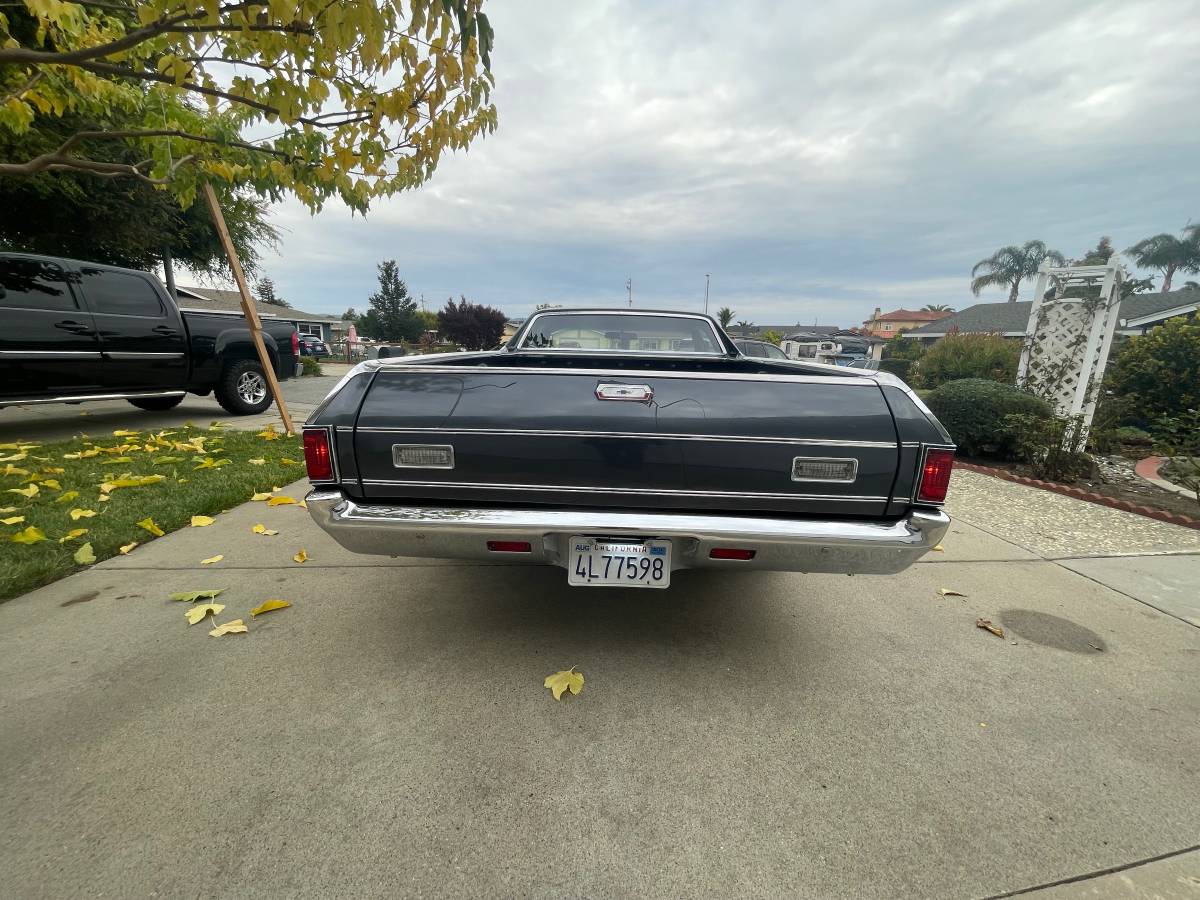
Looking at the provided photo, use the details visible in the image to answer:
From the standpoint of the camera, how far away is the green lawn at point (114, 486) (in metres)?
3.09

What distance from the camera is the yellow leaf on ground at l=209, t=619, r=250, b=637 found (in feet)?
7.84

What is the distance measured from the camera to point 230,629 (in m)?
2.42

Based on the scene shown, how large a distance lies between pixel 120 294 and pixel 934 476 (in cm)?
840

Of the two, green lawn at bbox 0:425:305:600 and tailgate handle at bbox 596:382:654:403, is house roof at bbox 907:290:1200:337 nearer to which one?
tailgate handle at bbox 596:382:654:403

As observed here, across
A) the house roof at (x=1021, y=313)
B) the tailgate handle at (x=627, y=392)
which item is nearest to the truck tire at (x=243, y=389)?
the tailgate handle at (x=627, y=392)

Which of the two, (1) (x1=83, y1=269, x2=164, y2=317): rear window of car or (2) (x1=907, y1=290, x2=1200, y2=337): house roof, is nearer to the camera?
(1) (x1=83, y1=269, x2=164, y2=317): rear window of car

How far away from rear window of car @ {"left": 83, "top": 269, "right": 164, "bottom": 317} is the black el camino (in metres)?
6.34

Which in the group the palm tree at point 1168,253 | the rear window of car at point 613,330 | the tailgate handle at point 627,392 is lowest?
the tailgate handle at point 627,392

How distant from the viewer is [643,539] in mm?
2023

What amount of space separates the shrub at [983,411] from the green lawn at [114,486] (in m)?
7.52

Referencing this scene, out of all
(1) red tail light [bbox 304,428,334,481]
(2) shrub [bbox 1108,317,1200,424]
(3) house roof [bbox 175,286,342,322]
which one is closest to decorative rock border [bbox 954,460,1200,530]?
(2) shrub [bbox 1108,317,1200,424]

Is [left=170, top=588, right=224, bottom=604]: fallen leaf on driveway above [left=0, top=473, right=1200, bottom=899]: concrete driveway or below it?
above

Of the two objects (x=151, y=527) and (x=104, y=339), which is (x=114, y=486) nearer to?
(x=151, y=527)

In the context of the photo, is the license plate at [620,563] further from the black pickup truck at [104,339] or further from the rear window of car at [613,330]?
the black pickup truck at [104,339]
